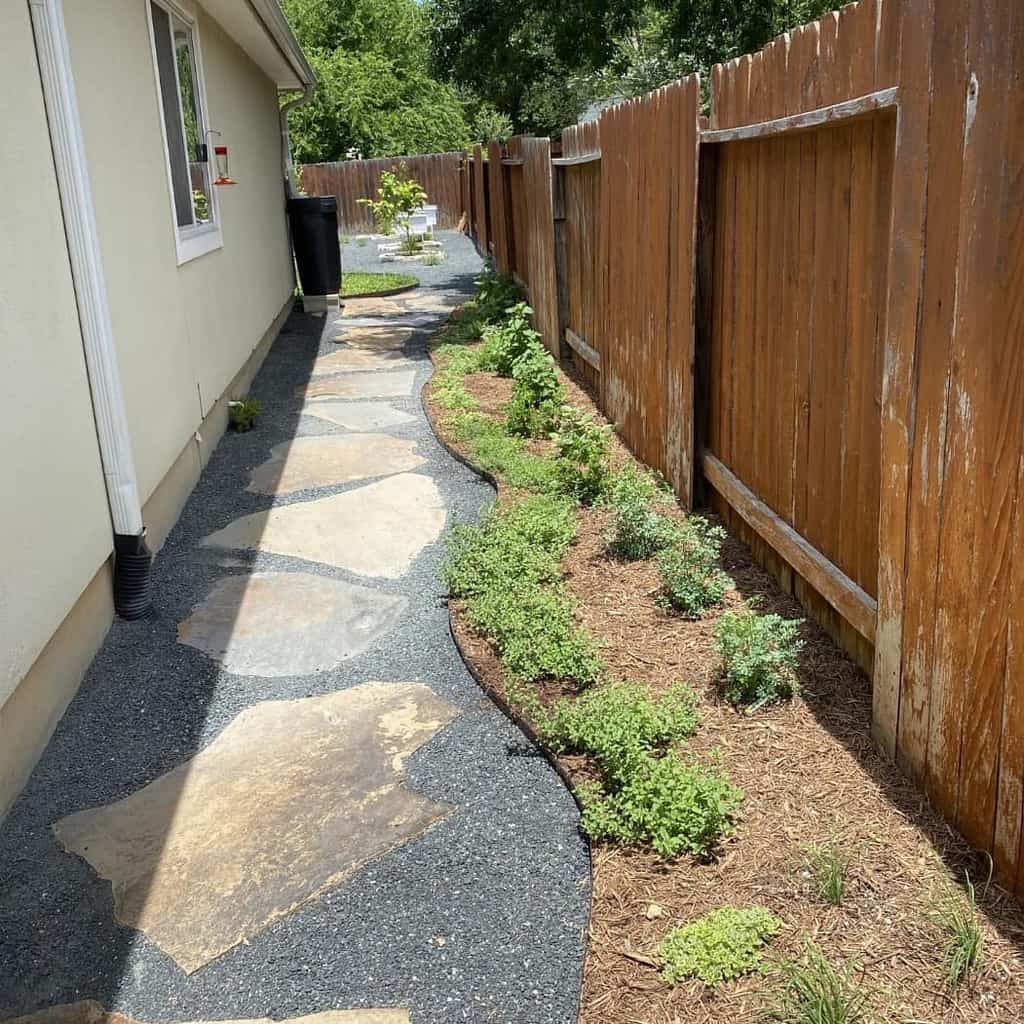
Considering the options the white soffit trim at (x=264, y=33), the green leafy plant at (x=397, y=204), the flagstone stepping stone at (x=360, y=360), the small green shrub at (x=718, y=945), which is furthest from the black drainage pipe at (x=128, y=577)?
the green leafy plant at (x=397, y=204)

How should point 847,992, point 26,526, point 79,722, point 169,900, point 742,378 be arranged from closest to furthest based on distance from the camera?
point 847,992 → point 169,900 → point 26,526 → point 79,722 → point 742,378

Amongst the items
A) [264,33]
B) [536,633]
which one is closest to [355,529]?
[536,633]

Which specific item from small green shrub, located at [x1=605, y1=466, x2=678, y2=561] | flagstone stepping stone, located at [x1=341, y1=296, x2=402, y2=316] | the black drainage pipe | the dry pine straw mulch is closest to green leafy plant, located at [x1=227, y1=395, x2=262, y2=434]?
the black drainage pipe

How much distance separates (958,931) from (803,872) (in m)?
0.40

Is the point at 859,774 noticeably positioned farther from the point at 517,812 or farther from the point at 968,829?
the point at 517,812

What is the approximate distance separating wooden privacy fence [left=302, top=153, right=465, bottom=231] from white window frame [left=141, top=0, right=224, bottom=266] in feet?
62.0

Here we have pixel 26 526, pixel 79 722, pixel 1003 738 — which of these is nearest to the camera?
pixel 1003 738

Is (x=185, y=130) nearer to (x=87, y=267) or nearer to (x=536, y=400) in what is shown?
(x=536, y=400)

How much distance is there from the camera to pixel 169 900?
8.64ft

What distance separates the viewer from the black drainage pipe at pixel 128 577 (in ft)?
13.9

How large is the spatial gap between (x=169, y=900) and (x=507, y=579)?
1954 mm

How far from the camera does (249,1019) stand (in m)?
2.26

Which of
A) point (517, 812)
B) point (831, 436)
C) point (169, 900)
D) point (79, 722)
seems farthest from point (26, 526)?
point (831, 436)

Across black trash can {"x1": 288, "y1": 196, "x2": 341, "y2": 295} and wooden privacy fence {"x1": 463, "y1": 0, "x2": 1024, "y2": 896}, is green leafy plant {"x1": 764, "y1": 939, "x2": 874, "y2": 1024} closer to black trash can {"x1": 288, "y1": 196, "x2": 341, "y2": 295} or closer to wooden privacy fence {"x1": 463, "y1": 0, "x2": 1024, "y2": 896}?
wooden privacy fence {"x1": 463, "y1": 0, "x2": 1024, "y2": 896}
